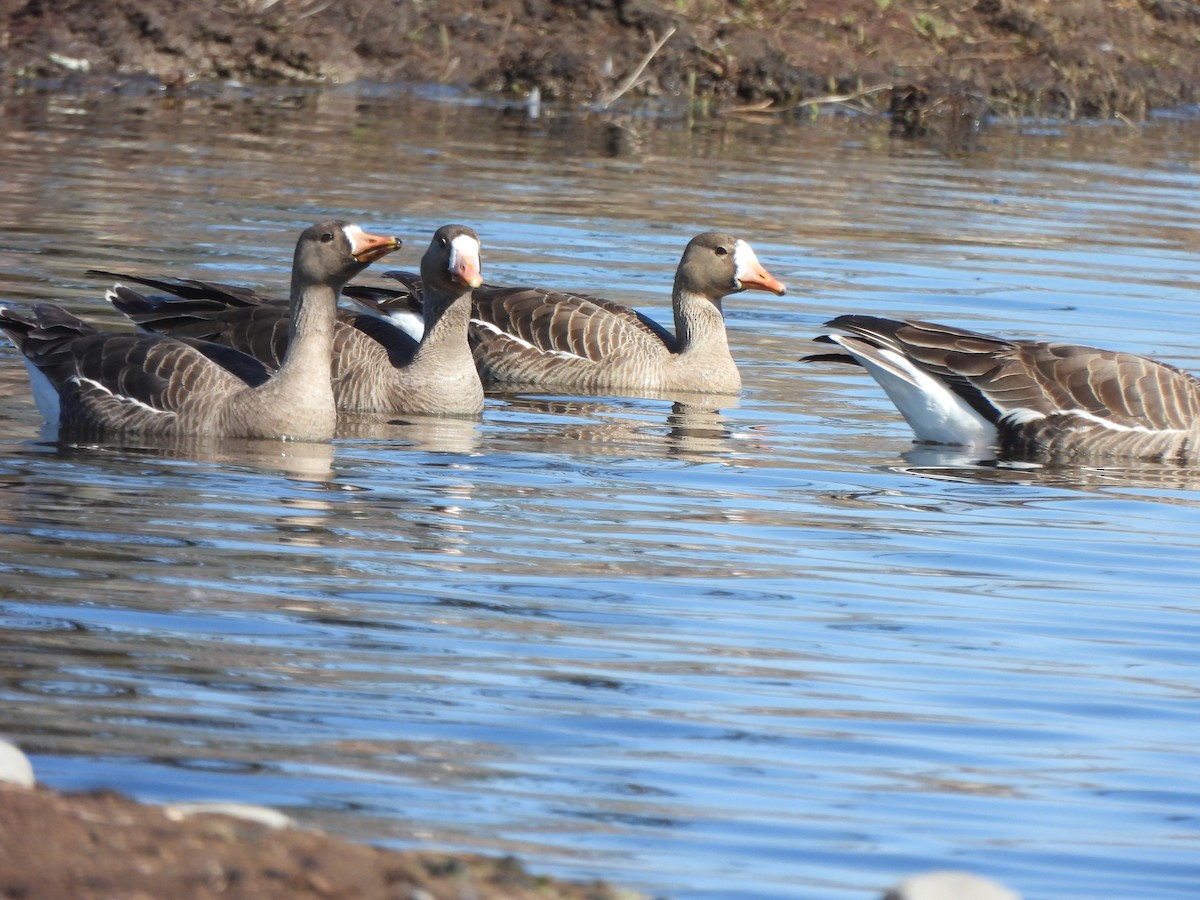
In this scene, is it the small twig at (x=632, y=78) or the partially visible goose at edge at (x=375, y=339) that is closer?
the partially visible goose at edge at (x=375, y=339)

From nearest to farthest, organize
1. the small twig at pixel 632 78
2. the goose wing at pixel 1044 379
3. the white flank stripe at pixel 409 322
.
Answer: the goose wing at pixel 1044 379, the white flank stripe at pixel 409 322, the small twig at pixel 632 78

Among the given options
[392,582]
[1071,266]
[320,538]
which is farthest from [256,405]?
[1071,266]

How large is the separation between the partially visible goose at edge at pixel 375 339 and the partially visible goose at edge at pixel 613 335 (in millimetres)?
1277

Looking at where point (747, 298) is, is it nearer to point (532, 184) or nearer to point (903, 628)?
point (532, 184)

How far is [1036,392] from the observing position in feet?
38.9

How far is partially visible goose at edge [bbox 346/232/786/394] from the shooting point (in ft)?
45.0

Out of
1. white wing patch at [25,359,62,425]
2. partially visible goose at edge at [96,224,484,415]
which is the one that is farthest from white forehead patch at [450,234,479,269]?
white wing patch at [25,359,62,425]

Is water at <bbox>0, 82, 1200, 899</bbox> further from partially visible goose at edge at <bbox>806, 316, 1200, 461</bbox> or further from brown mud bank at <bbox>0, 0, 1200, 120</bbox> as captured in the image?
brown mud bank at <bbox>0, 0, 1200, 120</bbox>

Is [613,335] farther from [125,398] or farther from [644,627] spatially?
[644,627]

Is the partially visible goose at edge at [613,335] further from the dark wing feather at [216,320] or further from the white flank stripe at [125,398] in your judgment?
the white flank stripe at [125,398]

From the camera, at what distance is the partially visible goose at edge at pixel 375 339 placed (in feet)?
39.9

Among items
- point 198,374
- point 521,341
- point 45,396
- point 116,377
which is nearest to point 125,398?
point 116,377

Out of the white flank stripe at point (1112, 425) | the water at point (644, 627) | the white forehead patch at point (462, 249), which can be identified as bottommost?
the water at point (644, 627)

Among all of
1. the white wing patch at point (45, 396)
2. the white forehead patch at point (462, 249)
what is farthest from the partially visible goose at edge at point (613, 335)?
the white wing patch at point (45, 396)
